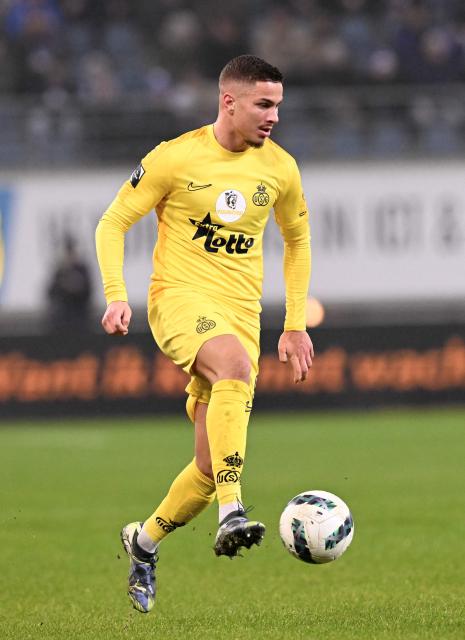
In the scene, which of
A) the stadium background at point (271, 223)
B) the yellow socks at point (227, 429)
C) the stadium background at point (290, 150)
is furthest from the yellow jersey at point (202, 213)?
the stadium background at point (290, 150)

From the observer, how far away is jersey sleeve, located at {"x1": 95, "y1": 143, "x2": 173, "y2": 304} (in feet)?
20.5

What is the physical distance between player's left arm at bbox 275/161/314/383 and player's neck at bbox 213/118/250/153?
29 cm

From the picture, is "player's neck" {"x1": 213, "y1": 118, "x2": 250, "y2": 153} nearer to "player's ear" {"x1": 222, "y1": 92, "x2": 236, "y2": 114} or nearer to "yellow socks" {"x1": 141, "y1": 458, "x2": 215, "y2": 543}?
"player's ear" {"x1": 222, "y1": 92, "x2": 236, "y2": 114}

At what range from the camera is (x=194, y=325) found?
604cm

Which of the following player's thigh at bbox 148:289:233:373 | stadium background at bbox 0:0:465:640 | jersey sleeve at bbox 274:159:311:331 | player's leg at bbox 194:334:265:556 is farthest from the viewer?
stadium background at bbox 0:0:465:640

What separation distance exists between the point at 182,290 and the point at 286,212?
0.69 m

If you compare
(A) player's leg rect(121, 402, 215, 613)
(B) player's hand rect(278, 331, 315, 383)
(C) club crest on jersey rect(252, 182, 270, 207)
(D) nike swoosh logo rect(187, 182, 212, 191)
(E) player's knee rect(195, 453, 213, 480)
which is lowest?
(A) player's leg rect(121, 402, 215, 613)

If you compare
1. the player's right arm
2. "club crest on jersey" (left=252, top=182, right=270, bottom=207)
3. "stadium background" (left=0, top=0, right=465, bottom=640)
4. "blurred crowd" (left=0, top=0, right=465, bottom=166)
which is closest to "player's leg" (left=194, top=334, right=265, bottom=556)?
the player's right arm

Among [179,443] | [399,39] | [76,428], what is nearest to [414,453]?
[179,443]

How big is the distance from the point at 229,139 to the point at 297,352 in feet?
3.41

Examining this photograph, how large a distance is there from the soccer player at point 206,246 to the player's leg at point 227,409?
0.05 feet

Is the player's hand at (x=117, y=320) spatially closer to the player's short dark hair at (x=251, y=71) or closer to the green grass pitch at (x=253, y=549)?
the player's short dark hair at (x=251, y=71)

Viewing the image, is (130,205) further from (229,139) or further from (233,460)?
(233,460)

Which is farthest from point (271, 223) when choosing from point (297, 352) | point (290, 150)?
point (297, 352)
